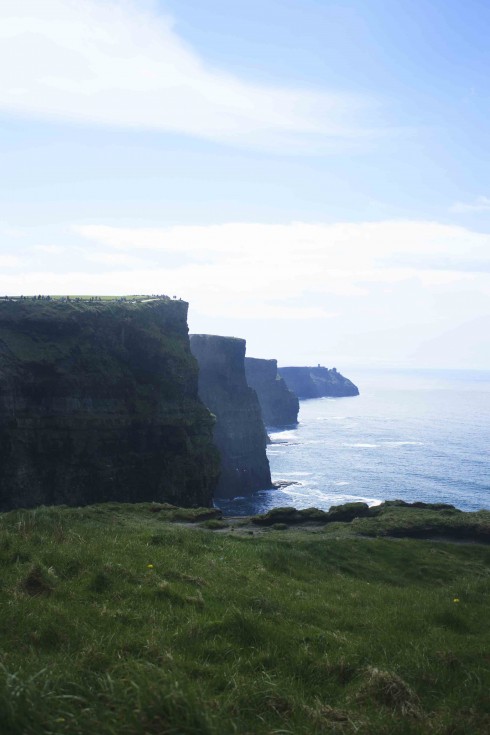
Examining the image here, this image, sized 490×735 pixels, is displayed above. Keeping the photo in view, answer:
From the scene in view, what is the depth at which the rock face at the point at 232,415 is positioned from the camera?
10612 cm

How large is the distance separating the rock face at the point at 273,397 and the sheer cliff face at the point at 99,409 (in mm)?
106660

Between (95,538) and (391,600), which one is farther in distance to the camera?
(95,538)

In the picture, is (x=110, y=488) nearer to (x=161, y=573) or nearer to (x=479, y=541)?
(x=479, y=541)

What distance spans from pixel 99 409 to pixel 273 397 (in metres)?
128

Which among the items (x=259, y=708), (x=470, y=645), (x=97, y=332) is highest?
(x=97, y=332)

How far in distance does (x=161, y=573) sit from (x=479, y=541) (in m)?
31.1

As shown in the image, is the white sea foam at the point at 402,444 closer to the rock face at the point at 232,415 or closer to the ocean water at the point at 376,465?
the ocean water at the point at 376,465

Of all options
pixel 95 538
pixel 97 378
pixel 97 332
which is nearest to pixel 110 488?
pixel 97 378

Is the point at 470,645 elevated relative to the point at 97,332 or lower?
lower

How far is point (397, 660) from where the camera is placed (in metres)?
9.77

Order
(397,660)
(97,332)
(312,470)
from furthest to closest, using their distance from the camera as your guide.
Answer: (312,470)
(97,332)
(397,660)

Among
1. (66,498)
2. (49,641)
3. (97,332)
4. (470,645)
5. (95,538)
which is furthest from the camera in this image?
(97,332)

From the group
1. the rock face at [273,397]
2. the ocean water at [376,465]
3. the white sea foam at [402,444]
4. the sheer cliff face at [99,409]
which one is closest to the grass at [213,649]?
the sheer cliff face at [99,409]

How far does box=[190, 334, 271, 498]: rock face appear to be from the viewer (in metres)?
106
